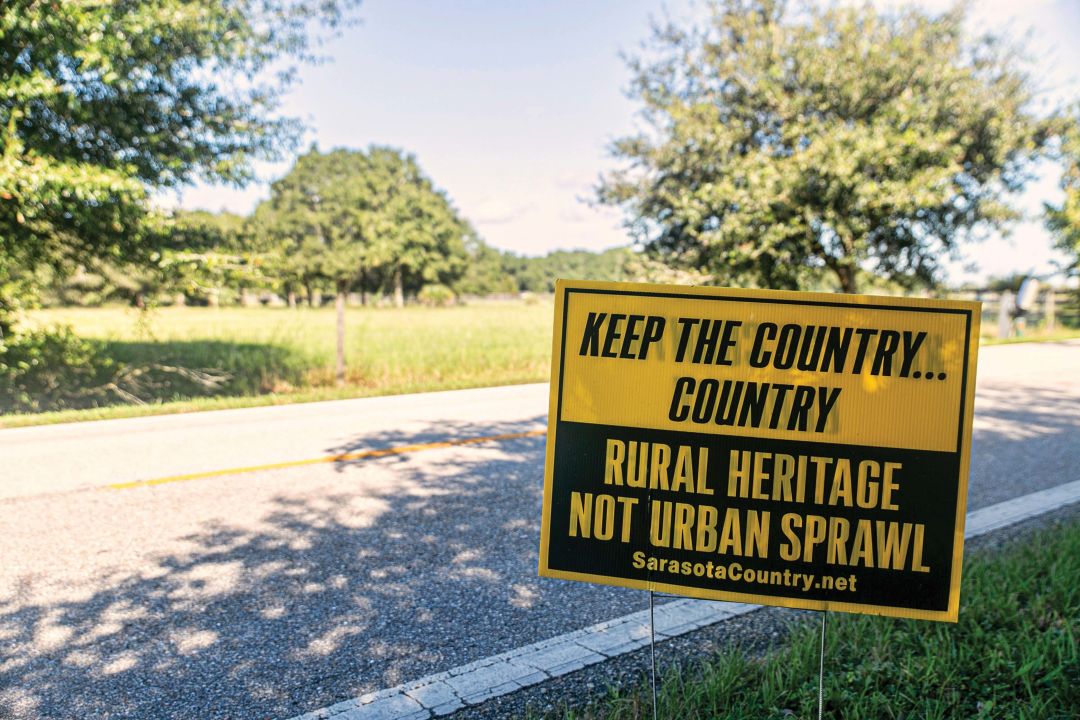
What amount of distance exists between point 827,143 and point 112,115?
1266 centimetres

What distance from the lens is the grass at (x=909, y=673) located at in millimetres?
2715

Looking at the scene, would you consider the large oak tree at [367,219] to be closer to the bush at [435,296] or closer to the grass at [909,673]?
the bush at [435,296]

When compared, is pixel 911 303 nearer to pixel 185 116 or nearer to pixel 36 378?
pixel 185 116

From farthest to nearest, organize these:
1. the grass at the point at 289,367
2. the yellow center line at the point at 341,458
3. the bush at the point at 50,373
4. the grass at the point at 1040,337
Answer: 1. the grass at the point at 1040,337
2. the grass at the point at 289,367
3. the bush at the point at 50,373
4. the yellow center line at the point at 341,458

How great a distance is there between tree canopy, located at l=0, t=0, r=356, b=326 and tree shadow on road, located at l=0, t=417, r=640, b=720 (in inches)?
184

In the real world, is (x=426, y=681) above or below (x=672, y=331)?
below

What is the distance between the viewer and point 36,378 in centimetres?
1152

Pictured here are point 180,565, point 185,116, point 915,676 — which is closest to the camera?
point 915,676

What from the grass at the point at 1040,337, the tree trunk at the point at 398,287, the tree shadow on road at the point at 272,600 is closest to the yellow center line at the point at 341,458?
the tree shadow on road at the point at 272,600

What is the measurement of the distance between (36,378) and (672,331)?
12330 millimetres

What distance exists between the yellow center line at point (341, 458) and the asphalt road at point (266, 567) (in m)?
0.11

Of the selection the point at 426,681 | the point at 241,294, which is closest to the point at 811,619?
the point at 426,681

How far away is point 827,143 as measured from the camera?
1513 cm

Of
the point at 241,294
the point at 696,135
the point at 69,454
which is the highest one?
the point at 696,135
